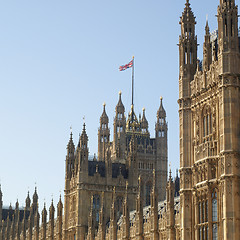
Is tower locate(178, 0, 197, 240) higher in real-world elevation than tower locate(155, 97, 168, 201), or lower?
lower

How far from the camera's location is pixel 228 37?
152 ft

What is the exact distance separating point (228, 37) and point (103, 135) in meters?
116

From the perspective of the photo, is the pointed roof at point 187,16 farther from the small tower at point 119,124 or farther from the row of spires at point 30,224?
the small tower at point 119,124

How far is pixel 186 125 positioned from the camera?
49469 millimetres

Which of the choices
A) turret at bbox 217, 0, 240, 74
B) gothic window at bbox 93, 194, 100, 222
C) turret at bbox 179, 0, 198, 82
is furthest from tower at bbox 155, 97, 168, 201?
turret at bbox 217, 0, 240, 74

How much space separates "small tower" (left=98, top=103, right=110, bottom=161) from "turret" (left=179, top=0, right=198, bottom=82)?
104797 mm

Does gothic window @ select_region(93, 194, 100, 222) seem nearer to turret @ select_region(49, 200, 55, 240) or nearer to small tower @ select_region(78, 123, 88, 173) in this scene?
small tower @ select_region(78, 123, 88, 173)

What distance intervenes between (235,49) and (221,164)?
8011 mm

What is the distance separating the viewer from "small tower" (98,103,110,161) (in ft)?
515

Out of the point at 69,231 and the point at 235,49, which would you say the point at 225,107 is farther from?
the point at 69,231

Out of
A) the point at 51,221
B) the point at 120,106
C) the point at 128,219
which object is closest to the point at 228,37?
the point at 128,219

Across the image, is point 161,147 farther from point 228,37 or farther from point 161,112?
point 228,37

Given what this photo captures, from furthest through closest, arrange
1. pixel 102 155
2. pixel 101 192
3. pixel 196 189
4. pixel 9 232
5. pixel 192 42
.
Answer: pixel 102 155, pixel 9 232, pixel 101 192, pixel 192 42, pixel 196 189

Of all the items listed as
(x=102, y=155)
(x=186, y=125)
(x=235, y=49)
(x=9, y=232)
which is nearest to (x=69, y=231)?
(x=9, y=232)
